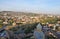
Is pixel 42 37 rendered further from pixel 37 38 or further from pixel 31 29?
pixel 31 29

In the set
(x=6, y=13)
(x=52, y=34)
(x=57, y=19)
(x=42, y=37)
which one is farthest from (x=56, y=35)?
(x=6, y=13)

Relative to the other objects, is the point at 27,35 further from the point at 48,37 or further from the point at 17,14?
the point at 17,14

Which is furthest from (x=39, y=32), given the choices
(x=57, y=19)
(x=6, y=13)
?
(x=6, y=13)

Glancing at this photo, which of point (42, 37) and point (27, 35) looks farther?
point (27, 35)

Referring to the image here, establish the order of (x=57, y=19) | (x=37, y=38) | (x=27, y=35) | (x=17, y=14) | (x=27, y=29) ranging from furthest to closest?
1. (x=17, y=14)
2. (x=57, y=19)
3. (x=27, y=29)
4. (x=27, y=35)
5. (x=37, y=38)

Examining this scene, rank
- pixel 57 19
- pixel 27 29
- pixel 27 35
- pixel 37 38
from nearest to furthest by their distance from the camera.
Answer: pixel 37 38 < pixel 27 35 < pixel 27 29 < pixel 57 19

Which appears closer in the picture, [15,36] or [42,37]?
[42,37]

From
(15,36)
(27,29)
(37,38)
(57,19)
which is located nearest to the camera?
(37,38)

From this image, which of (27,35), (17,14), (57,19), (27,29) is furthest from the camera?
(17,14)
